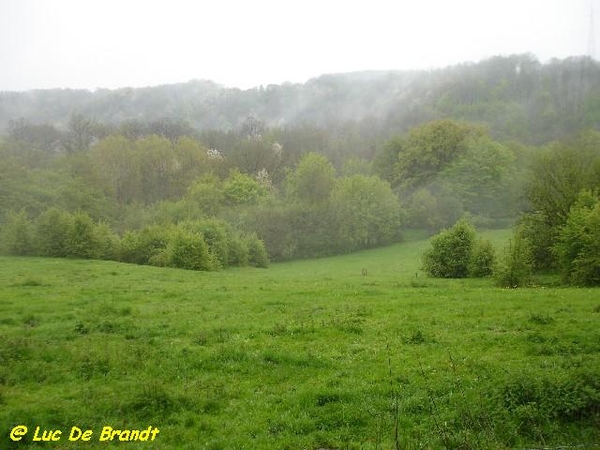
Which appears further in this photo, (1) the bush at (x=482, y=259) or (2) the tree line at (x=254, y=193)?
(2) the tree line at (x=254, y=193)

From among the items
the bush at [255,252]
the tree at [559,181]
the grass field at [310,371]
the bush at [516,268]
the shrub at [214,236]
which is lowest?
the bush at [255,252]

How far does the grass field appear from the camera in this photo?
10.1 metres

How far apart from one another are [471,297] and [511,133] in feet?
436

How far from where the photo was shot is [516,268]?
29250 millimetres

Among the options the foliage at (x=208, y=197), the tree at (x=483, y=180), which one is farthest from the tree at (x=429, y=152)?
the foliage at (x=208, y=197)

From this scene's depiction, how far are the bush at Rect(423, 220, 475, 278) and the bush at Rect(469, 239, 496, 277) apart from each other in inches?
27.2

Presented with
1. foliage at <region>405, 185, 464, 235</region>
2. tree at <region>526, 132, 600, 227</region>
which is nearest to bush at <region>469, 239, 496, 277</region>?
tree at <region>526, 132, 600, 227</region>

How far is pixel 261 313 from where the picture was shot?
21.4 meters

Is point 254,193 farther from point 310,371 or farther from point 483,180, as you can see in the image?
point 310,371

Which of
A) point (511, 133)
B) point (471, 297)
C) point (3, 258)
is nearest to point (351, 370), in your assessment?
point (471, 297)

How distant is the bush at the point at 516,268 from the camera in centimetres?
2917

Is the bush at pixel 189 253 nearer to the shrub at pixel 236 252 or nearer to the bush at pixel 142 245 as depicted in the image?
the bush at pixel 142 245

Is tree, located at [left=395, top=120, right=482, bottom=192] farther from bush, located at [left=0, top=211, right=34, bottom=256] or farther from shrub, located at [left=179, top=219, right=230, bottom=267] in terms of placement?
bush, located at [left=0, top=211, right=34, bottom=256]

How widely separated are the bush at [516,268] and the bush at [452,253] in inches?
267
